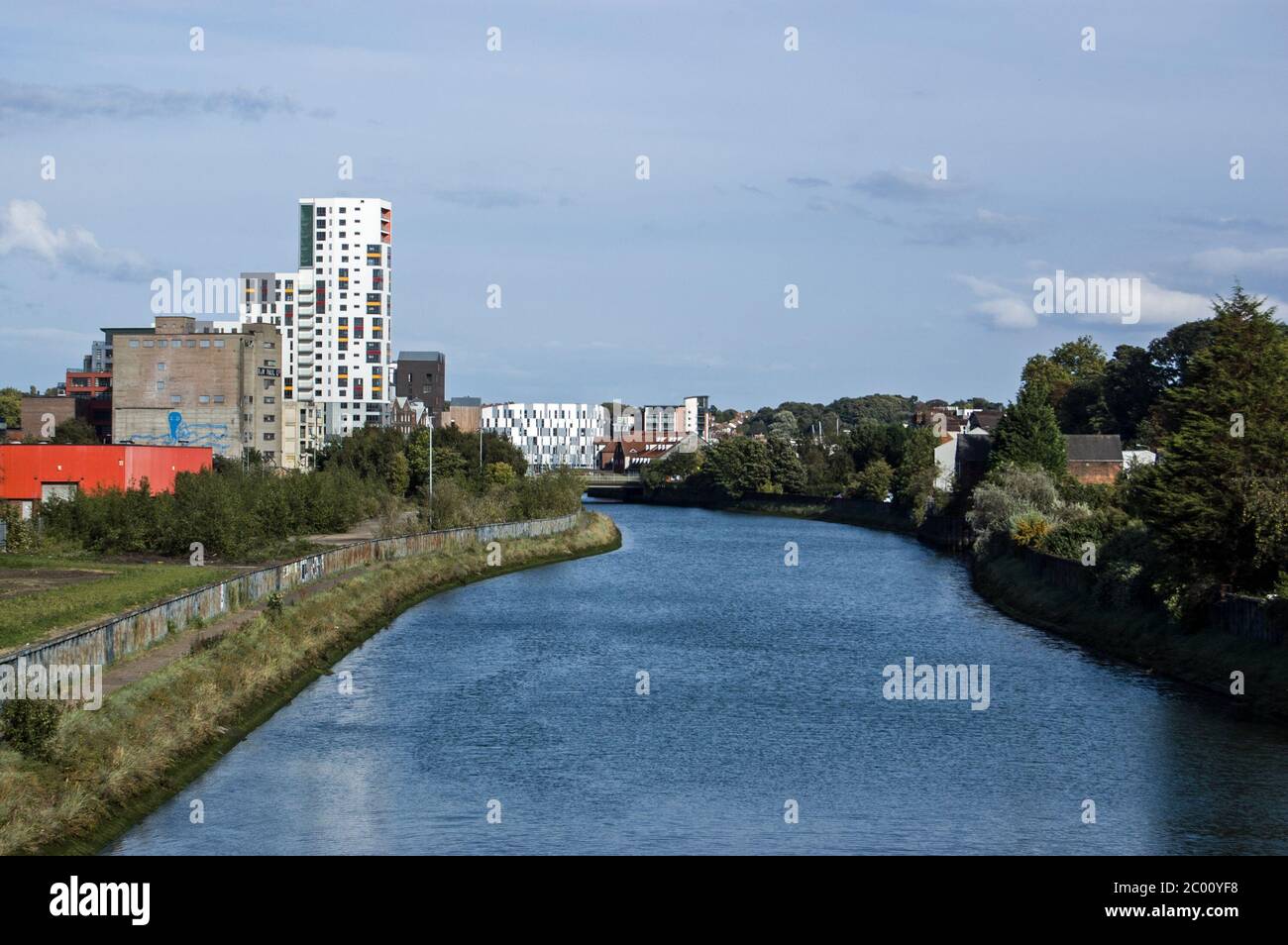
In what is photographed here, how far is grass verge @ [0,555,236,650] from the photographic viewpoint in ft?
142

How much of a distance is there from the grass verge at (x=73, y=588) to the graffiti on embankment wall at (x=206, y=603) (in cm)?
335

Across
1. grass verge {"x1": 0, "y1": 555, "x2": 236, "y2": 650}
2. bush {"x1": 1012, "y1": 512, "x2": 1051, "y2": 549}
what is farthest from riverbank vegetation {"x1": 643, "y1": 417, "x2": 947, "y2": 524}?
grass verge {"x1": 0, "y1": 555, "x2": 236, "y2": 650}

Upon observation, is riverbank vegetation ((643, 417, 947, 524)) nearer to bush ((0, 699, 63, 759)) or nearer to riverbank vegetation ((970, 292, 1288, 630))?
riverbank vegetation ((970, 292, 1288, 630))

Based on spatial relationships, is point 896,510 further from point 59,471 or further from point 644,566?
point 59,471

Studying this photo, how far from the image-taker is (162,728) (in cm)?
3050

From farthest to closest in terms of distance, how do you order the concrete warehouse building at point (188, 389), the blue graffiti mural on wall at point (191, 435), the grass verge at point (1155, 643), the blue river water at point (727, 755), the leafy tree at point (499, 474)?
the concrete warehouse building at point (188, 389) → the blue graffiti mural on wall at point (191, 435) → the leafy tree at point (499, 474) → the grass verge at point (1155, 643) → the blue river water at point (727, 755)

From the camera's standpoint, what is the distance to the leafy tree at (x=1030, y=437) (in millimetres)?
103812

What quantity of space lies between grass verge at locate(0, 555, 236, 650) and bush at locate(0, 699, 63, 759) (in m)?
12.7

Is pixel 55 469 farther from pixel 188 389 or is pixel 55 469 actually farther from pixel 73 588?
pixel 188 389

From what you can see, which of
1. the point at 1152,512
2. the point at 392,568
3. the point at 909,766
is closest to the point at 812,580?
the point at 392,568

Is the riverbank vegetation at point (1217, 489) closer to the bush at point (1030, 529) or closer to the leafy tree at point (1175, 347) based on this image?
the bush at point (1030, 529)

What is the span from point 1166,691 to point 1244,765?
9.65 metres

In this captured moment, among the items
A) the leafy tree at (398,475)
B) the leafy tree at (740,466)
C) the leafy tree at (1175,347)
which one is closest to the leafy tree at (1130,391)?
the leafy tree at (1175,347)

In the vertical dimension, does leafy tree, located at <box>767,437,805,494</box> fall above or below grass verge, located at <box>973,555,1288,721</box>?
above
